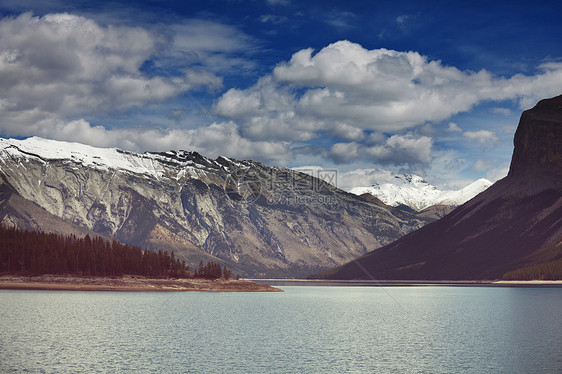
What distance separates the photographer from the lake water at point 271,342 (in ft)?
254

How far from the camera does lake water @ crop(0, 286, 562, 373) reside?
77500 millimetres

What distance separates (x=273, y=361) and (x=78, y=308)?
9312 centimetres

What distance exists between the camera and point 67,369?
73.1 m

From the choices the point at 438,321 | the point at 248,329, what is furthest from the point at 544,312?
the point at 248,329

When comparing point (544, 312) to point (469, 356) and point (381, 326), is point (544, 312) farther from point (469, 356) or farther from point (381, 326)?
point (469, 356)

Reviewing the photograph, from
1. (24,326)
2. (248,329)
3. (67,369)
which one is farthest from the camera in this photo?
(248,329)

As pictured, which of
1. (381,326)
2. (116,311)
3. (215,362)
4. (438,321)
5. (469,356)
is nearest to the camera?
(215,362)

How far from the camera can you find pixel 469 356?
86562mm

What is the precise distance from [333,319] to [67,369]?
265 feet

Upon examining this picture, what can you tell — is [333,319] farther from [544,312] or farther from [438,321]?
[544,312]

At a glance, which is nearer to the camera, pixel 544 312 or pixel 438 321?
pixel 438 321

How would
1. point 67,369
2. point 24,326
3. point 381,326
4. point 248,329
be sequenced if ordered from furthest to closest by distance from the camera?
point 381,326 → point 248,329 → point 24,326 → point 67,369

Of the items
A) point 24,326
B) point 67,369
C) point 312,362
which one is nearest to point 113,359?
point 67,369

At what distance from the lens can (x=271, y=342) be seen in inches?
3962
